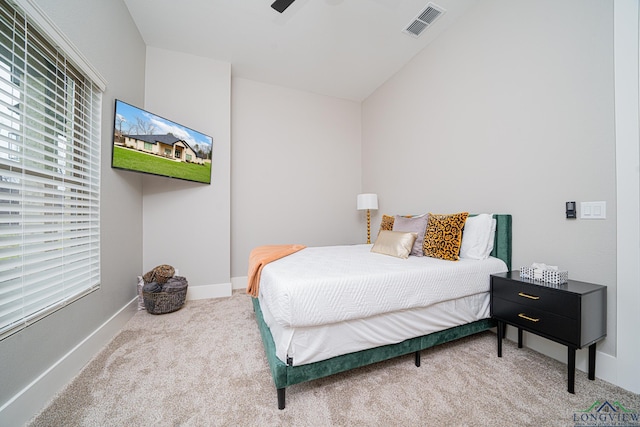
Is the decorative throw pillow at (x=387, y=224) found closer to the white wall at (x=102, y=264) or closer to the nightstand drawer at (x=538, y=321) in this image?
the nightstand drawer at (x=538, y=321)

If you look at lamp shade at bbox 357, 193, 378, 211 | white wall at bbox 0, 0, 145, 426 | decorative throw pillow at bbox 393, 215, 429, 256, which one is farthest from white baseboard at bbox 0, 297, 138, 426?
lamp shade at bbox 357, 193, 378, 211

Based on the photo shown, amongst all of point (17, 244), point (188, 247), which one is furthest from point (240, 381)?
point (188, 247)

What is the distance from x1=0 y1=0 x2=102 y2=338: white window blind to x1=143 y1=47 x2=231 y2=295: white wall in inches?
40.7

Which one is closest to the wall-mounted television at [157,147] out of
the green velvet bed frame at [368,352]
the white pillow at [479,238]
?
the green velvet bed frame at [368,352]

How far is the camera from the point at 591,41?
1.55 meters

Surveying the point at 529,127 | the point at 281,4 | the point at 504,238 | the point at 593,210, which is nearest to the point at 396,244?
the point at 504,238

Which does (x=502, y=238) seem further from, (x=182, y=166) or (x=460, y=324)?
(x=182, y=166)

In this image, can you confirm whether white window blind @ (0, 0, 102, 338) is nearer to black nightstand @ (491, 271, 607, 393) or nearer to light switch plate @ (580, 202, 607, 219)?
black nightstand @ (491, 271, 607, 393)

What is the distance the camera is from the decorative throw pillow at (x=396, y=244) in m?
2.12

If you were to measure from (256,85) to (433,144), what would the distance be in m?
2.76

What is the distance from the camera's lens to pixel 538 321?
147 cm

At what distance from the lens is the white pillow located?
2008 mm

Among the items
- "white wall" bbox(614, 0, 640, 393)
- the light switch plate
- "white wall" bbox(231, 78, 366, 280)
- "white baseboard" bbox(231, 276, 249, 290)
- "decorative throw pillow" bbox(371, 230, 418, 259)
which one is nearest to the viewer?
"white wall" bbox(614, 0, 640, 393)

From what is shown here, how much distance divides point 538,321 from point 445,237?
820 millimetres
